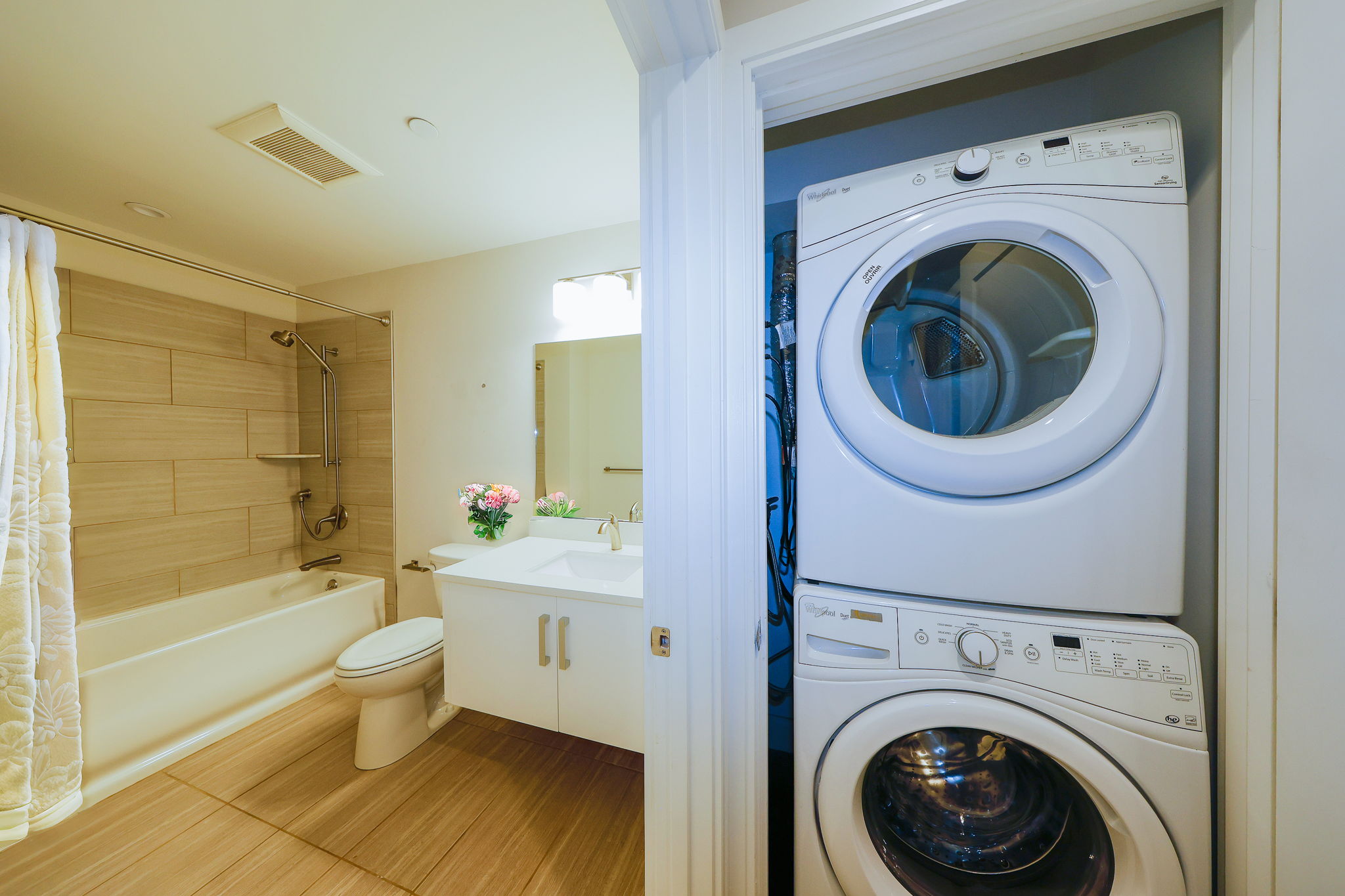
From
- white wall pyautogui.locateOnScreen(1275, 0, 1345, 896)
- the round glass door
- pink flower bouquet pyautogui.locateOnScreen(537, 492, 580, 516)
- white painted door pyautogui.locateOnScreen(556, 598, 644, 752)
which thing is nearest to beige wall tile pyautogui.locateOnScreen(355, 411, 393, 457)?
pink flower bouquet pyautogui.locateOnScreen(537, 492, 580, 516)

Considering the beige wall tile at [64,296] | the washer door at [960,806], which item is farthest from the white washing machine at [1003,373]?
the beige wall tile at [64,296]

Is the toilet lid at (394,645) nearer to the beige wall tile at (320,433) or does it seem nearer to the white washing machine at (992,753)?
the beige wall tile at (320,433)

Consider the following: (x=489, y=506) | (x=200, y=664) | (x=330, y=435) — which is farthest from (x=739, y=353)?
(x=330, y=435)

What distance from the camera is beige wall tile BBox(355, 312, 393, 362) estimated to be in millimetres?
2438

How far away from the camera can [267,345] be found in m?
2.59

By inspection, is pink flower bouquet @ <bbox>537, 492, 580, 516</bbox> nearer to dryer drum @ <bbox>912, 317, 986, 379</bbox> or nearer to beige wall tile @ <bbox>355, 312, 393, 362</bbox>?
beige wall tile @ <bbox>355, 312, 393, 362</bbox>

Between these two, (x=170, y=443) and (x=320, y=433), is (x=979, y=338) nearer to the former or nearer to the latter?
(x=320, y=433)

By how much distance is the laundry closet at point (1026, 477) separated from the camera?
0.71 metres

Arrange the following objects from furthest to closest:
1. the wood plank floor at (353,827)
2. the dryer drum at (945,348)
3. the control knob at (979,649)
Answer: the wood plank floor at (353,827) < the dryer drum at (945,348) < the control knob at (979,649)

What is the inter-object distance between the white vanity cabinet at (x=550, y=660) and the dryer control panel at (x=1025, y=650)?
63 cm

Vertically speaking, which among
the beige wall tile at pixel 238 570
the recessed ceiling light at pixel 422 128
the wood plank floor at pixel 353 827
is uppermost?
the recessed ceiling light at pixel 422 128

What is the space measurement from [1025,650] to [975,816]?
1.22ft

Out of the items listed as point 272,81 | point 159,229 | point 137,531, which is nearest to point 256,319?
point 159,229

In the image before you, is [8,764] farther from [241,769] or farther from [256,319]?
[256,319]
